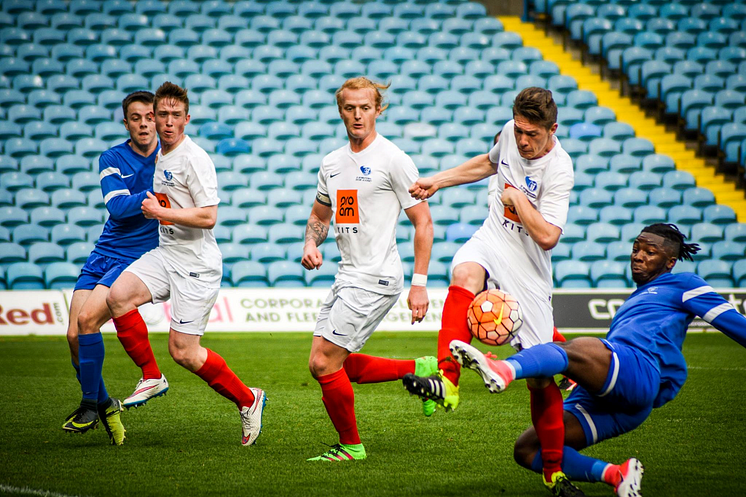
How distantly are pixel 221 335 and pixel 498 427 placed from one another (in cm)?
685

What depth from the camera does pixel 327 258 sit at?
1248 centimetres

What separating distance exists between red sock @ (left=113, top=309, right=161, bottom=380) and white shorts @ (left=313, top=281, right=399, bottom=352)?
1475 millimetres

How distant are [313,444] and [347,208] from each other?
168cm

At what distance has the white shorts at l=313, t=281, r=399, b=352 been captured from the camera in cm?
433

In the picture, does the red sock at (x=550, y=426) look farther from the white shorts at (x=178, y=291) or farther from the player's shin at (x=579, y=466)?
the white shorts at (x=178, y=291)

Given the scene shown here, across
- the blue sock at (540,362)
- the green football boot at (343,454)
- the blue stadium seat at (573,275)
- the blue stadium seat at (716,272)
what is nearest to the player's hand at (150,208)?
the green football boot at (343,454)

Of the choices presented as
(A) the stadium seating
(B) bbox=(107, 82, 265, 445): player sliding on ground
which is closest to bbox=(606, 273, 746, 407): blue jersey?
(B) bbox=(107, 82, 265, 445): player sliding on ground

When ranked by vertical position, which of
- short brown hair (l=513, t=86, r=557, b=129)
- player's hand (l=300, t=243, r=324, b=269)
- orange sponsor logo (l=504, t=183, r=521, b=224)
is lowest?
player's hand (l=300, t=243, r=324, b=269)

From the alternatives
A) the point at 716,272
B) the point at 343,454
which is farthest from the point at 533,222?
the point at 716,272

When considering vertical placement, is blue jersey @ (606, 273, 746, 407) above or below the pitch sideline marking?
above

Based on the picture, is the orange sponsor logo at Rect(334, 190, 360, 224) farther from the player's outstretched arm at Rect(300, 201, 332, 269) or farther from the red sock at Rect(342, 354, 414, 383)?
the red sock at Rect(342, 354, 414, 383)

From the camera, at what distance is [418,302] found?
14.1 feet

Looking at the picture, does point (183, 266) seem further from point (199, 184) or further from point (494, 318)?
point (494, 318)

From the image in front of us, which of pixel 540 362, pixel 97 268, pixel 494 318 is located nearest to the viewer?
pixel 540 362
